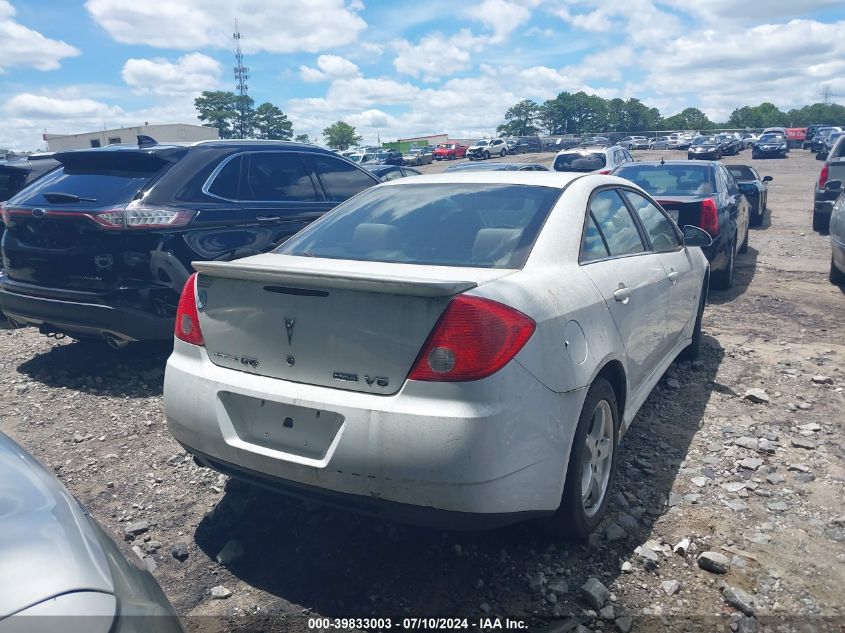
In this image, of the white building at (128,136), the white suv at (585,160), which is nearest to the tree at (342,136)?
the white building at (128,136)

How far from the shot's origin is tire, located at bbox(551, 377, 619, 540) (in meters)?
2.78

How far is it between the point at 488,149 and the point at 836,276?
48678 millimetres

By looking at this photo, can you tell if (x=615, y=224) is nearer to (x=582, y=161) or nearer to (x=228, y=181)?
(x=228, y=181)

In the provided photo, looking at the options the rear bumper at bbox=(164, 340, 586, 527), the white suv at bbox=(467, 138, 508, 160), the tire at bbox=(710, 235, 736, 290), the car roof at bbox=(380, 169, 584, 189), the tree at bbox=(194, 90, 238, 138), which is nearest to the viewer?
the rear bumper at bbox=(164, 340, 586, 527)

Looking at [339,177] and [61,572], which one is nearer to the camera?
[61,572]

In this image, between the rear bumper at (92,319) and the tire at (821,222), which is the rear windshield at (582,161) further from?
the rear bumper at (92,319)

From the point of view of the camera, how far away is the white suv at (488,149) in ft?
180

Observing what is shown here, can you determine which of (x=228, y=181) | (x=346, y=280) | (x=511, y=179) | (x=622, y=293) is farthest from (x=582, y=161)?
(x=346, y=280)

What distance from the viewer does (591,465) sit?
3.04 meters

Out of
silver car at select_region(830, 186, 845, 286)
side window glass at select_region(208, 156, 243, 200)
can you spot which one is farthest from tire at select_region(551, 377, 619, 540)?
silver car at select_region(830, 186, 845, 286)

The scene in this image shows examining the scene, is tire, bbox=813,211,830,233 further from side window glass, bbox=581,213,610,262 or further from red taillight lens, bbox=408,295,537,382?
red taillight lens, bbox=408,295,537,382

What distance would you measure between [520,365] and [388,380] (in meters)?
0.48

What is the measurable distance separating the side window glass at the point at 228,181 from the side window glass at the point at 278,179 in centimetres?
9

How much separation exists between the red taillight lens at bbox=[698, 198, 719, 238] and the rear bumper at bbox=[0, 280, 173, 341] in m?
5.65
